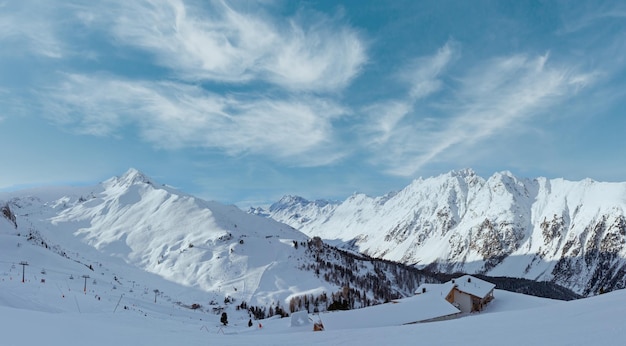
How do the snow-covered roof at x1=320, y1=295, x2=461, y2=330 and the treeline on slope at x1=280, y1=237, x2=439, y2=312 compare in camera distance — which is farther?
the treeline on slope at x1=280, y1=237, x2=439, y2=312

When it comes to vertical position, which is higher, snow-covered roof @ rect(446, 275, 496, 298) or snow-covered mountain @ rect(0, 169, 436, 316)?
snow-covered mountain @ rect(0, 169, 436, 316)

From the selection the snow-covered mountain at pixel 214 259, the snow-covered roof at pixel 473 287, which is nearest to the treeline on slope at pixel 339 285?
the snow-covered mountain at pixel 214 259

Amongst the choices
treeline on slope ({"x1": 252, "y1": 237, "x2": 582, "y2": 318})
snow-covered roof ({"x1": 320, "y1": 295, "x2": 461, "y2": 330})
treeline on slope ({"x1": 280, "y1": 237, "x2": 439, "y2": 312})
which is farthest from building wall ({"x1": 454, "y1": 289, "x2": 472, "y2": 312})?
treeline on slope ({"x1": 280, "y1": 237, "x2": 439, "y2": 312})

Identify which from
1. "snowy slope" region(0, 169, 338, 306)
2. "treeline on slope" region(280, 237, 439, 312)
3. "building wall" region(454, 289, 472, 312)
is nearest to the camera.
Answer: "building wall" region(454, 289, 472, 312)

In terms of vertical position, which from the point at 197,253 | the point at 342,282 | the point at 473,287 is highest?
the point at 197,253

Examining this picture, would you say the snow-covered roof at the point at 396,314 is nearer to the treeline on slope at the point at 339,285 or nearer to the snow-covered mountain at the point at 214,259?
the treeline on slope at the point at 339,285

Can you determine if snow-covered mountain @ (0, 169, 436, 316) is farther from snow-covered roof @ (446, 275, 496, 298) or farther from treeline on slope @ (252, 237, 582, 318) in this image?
snow-covered roof @ (446, 275, 496, 298)

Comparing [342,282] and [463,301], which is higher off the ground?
[342,282]

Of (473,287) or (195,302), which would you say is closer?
(473,287)

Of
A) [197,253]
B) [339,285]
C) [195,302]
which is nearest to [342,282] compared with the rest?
[339,285]

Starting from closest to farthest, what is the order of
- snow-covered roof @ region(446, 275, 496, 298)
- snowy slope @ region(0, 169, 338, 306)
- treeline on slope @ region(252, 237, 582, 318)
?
snow-covered roof @ region(446, 275, 496, 298)
treeline on slope @ region(252, 237, 582, 318)
snowy slope @ region(0, 169, 338, 306)

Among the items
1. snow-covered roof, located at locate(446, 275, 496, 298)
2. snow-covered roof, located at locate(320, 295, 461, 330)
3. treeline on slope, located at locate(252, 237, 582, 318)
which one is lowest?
snow-covered roof, located at locate(320, 295, 461, 330)

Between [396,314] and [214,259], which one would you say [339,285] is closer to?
[214,259]

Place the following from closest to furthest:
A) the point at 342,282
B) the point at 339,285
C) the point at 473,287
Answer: the point at 473,287
the point at 339,285
the point at 342,282
